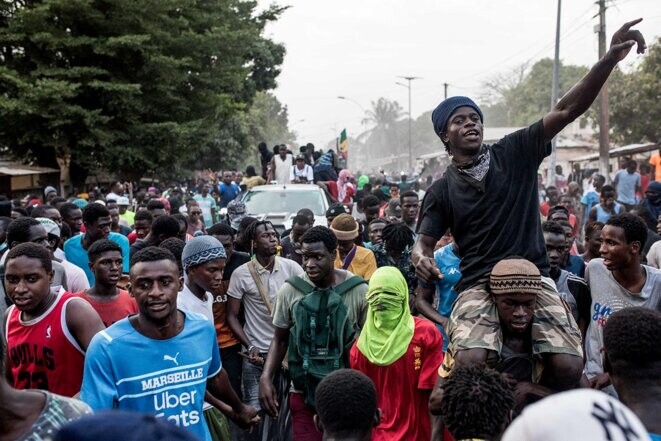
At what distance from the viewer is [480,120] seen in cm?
459

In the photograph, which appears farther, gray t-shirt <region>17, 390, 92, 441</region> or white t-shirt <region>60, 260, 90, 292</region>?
white t-shirt <region>60, 260, 90, 292</region>

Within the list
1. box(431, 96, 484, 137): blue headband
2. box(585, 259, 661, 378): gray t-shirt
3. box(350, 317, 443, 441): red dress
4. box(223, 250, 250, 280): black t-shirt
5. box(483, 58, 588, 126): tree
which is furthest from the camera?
box(483, 58, 588, 126): tree

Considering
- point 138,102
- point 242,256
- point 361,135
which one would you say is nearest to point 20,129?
point 138,102

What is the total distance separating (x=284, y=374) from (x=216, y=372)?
2.03 meters

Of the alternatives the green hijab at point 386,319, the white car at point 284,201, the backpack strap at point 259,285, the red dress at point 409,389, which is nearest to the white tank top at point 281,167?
the white car at point 284,201

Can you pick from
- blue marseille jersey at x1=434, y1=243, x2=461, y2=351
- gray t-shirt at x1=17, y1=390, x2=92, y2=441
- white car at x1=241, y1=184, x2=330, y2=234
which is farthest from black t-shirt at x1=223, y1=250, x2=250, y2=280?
white car at x1=241, y1=184, x2=330, y2=234

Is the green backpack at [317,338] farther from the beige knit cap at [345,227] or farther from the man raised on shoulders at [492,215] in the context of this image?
the beige knit cap at [345,227]

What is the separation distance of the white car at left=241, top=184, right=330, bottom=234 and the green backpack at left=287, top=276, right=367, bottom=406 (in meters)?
8.19

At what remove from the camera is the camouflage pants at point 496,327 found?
13.8 ft

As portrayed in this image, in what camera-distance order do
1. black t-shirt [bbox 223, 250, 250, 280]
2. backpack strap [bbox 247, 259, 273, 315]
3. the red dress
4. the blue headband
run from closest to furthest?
the blue headband → the red dress → backpack strap [bbox 247, 259, 273, 315] → black t-shirt [bbox 223, 250, 250, 280]

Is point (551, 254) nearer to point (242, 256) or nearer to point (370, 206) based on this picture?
point (242, 256)

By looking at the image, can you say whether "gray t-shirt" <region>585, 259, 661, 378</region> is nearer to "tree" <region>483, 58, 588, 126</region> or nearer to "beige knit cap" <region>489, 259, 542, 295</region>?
"beige knit cap" <region>489, 259, 542, 295</region>

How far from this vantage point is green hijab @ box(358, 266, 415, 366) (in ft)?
17.7

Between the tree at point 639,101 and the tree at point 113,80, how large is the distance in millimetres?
17358
